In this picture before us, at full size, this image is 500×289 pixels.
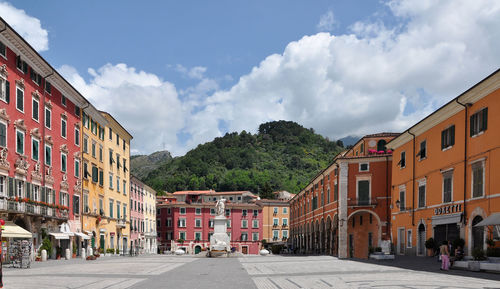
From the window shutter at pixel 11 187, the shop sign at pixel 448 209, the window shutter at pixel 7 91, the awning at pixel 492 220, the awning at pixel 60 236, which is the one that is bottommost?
the awning at pixel 60 236

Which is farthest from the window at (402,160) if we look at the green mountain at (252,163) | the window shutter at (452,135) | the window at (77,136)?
the green mountain at (252,163)

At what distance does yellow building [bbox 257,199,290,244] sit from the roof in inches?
2874

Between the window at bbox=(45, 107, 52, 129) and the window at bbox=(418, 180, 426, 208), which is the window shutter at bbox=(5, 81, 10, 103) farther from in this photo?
the window at bbox=(418, 180, 426, 208)

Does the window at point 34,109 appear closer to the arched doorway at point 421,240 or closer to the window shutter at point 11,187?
the window shutter at point 11,187

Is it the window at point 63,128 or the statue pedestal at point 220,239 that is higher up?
the window at point 63,128

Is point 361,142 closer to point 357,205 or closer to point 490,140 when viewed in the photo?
point 357,205

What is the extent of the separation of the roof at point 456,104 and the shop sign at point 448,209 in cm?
639

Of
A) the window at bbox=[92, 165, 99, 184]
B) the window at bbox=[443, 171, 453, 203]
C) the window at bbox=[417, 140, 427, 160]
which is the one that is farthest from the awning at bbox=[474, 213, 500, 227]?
the window at bbox=[92, 165, 99, 184]

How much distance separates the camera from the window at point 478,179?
29.9 metres

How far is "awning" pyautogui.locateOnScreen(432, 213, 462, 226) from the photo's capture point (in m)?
32.5

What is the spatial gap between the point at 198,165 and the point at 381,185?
390ft

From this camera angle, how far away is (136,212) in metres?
78.8

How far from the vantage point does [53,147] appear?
42938 millimetres

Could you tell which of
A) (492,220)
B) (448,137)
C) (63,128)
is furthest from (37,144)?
(492,220)
